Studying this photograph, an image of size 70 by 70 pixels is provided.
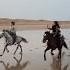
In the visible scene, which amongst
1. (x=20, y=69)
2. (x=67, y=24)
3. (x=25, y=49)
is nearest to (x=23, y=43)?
(x=25, y=49)

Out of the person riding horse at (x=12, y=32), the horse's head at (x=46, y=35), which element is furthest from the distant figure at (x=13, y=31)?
the horse's head at (x=46, y=35)

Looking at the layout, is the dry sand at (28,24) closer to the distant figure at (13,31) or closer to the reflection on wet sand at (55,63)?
the distant figure at (13,31)

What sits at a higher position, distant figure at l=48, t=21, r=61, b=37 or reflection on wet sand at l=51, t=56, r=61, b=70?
distant figure at l=48, t=21, r=61, b=37

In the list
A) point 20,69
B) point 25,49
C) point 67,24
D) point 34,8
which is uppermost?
point 34,8

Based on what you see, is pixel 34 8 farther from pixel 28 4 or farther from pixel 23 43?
pixel 23 43

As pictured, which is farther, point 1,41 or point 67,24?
point 67,24

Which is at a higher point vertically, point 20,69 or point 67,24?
point 67,24

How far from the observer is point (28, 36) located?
4.74 feet

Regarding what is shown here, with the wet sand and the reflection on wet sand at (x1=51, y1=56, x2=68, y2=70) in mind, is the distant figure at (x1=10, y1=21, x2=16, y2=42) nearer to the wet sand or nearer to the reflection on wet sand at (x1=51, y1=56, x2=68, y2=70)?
the wet sand

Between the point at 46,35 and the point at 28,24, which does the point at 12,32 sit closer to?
the point at 28,24

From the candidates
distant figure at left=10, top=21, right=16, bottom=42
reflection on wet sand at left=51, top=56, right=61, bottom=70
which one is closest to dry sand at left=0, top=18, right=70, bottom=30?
distant figure at left=10, top=21, right=16, bottom=42

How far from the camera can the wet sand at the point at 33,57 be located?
1.36 metres

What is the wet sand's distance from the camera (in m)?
1.36

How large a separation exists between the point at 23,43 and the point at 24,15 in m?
0.18
